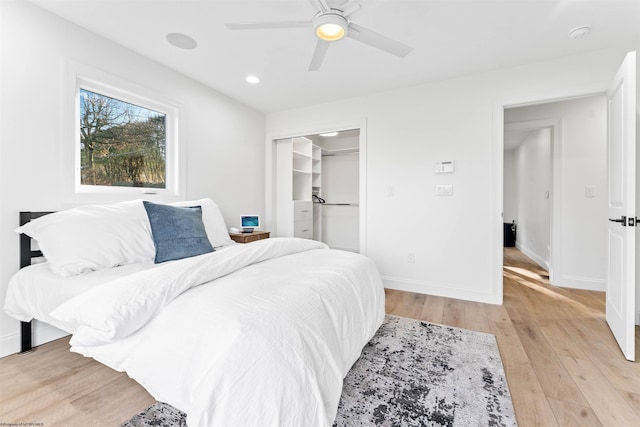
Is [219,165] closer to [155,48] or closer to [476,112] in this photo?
[155,48]

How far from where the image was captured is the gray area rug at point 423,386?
134 centimetres

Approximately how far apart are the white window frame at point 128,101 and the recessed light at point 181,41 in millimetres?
555

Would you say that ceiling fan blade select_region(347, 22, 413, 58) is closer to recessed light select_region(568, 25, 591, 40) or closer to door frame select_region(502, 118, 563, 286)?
recessed light select_region(568, 25, 591, 40)

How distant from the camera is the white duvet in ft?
2.92

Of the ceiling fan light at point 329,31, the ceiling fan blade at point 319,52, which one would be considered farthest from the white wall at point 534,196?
the ceiling fan light at point 329,31

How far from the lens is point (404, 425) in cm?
Answer: 129

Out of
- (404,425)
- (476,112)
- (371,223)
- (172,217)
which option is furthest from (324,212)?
(404,425)

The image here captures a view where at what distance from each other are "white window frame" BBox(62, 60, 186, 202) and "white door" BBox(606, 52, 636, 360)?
12.0 feet

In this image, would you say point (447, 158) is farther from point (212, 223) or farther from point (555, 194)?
point (212, 223)

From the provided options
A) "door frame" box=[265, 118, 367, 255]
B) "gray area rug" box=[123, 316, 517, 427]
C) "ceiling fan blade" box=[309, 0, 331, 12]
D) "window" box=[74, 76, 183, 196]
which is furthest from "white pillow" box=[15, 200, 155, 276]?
"door frame" box=[265, 118, 367, 255]

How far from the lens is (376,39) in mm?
1849

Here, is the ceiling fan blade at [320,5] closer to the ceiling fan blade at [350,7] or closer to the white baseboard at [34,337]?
the ceiling fan blade at [350,7]

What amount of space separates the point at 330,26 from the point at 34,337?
2.89m

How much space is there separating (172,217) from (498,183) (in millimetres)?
3053
